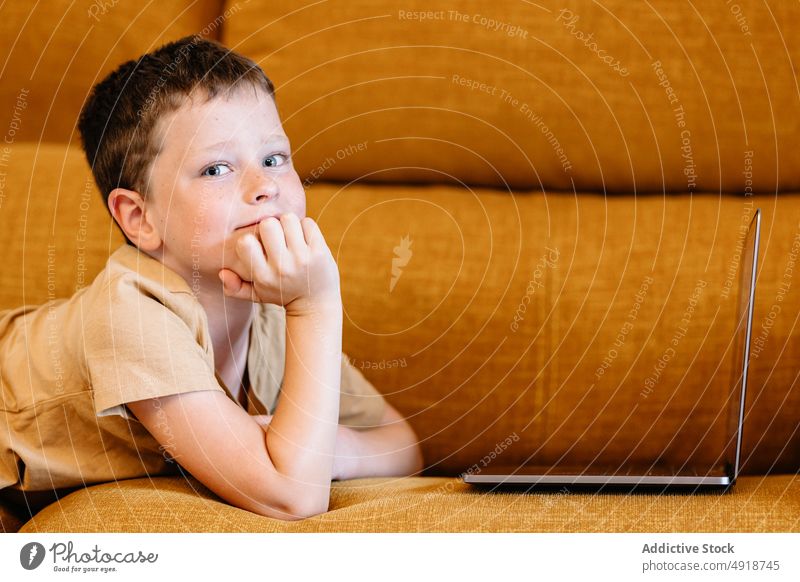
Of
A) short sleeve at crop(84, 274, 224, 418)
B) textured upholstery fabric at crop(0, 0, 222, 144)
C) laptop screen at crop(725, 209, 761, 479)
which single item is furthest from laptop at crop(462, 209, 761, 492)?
textured upholstery fabric at crop(0, 0, 222, 144)

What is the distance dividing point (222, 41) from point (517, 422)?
436 millimetres

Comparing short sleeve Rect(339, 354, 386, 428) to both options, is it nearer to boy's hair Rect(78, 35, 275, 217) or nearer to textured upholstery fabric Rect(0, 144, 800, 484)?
textured upholstery fabric Rect(0, 144, 800, 484)

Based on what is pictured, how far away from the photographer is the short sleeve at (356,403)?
0.77 m

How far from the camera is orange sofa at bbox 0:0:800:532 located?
79 cm

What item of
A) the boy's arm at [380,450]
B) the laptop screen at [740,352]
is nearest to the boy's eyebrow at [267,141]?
the boy's arm at [380,450]

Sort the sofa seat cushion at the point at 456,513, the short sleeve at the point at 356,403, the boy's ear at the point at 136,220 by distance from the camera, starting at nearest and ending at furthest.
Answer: the sofa seat cushion at the point at 456,513
the boy's ear at the point at 136,220
the short sleeve at the point at 356,403

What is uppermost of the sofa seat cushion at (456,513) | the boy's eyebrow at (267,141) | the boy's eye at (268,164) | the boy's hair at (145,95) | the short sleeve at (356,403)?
the boy's hair at (145,95)

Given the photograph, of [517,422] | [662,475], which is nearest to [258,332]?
[517,422]

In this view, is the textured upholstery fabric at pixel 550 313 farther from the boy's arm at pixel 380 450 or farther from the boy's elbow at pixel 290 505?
the boy's elbow at pixel 290 505

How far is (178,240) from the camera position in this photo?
653mm

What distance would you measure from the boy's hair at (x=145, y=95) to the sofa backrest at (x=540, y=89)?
115 mm

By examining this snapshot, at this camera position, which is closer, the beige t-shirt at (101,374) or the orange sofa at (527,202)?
the beige t-shirt at (101,374)

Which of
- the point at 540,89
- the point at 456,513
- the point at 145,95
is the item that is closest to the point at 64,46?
the point at 145,95

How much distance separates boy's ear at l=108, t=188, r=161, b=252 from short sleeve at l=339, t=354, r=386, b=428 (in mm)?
199
